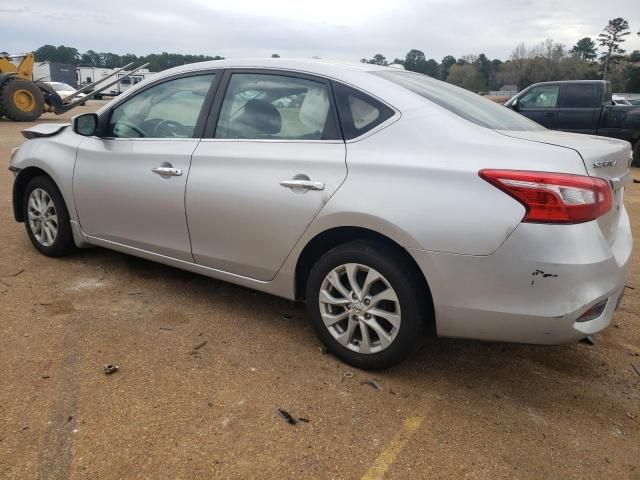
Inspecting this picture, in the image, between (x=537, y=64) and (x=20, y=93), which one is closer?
(x=20, y=93)

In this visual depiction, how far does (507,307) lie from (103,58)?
90.5 metres

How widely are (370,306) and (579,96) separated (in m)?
11.1

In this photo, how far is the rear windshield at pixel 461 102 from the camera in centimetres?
292

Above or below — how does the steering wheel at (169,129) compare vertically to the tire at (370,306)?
above

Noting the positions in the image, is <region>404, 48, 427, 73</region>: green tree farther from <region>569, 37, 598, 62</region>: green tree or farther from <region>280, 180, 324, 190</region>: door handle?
<region>569, 37, 598, 62</region>: green tree

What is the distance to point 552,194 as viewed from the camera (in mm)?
2350

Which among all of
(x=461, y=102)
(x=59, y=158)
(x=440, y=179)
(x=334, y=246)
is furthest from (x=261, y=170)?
(x=59, y=158)

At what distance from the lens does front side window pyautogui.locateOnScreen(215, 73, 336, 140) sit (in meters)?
3.06

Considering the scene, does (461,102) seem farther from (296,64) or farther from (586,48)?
(586,48)

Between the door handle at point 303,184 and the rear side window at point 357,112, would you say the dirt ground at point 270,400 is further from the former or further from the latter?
the rear side window at point 357,112

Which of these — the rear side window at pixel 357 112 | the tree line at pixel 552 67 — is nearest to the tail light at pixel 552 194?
the rear side window at pixel 357 112

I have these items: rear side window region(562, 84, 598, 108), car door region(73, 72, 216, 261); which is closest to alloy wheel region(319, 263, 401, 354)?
car door region(73, 72, 216, 261)

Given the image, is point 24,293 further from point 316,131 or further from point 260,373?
point 316,131

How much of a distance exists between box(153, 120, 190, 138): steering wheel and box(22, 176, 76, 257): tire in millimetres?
1151
